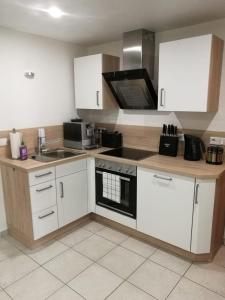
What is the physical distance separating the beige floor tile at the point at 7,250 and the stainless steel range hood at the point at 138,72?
2.03 meters

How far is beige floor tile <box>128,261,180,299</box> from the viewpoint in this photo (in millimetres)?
1785

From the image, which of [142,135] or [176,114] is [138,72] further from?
[142,135]

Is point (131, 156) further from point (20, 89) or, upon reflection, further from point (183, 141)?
point (20, 89)

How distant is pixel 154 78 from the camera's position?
102 inches

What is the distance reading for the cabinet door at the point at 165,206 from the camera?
6.59ft

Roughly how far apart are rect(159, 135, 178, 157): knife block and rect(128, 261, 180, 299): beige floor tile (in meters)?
1.11

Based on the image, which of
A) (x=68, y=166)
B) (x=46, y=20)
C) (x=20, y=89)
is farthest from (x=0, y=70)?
(x=68, y=166)

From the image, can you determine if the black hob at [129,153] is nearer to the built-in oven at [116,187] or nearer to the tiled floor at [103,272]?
the built-in oven at [116,187]

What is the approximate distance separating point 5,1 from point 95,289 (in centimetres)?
233

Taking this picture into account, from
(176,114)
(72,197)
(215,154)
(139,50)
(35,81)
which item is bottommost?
(72,197)

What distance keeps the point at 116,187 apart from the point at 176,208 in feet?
2.26

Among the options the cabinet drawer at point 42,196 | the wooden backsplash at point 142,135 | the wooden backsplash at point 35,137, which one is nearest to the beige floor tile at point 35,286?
the cabinet drawer at point 42,196

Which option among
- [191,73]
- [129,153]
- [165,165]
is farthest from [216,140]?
[129,153]

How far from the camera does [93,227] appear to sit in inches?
107
